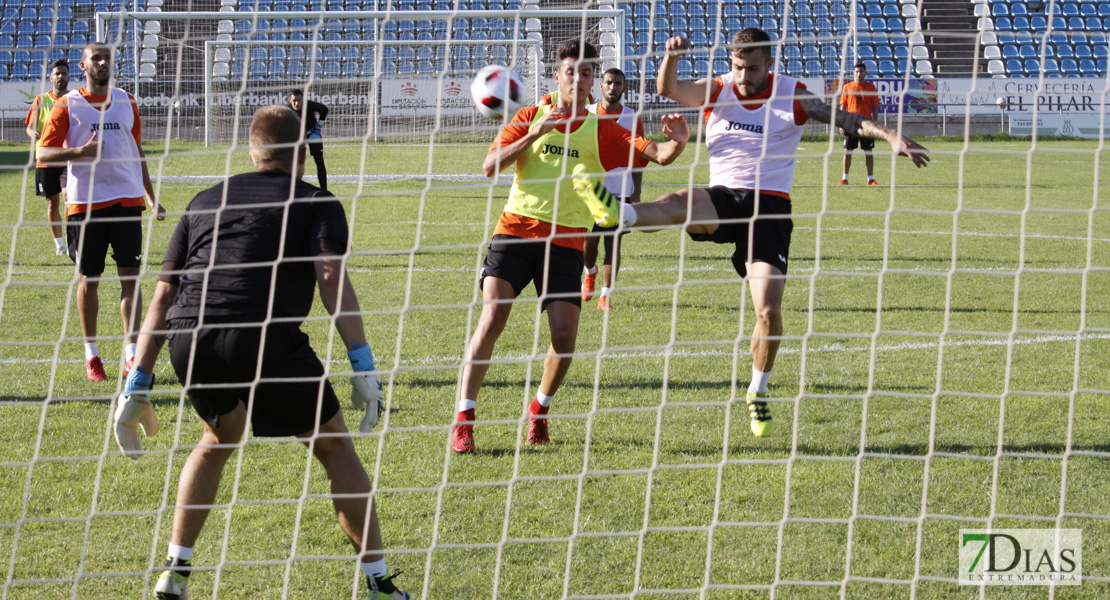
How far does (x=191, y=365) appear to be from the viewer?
3145mm

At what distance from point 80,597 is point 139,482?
98cm

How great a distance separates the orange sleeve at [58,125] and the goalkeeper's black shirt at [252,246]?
3.31 m

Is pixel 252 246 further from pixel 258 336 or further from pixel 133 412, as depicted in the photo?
pixel 133 412

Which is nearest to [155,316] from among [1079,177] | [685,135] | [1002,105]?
[685,135]

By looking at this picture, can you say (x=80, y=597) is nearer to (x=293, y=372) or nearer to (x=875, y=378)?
(x=293, y=372)

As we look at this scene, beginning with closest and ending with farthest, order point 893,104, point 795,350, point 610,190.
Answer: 1. point 795,350
2. point 610,190
3. point 893,104

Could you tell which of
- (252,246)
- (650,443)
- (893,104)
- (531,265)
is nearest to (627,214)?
(531,265)

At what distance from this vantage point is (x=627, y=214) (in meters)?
4.61

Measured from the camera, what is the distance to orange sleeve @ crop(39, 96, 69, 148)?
19.6ft

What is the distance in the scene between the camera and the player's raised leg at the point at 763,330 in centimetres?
467

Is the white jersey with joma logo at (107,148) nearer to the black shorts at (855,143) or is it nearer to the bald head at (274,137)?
the bald head at (274,137)

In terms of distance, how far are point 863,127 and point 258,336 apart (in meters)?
2.97

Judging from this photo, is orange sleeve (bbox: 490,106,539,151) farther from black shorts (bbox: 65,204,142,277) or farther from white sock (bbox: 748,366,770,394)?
black shorts (bbox: 65,204,142,277)

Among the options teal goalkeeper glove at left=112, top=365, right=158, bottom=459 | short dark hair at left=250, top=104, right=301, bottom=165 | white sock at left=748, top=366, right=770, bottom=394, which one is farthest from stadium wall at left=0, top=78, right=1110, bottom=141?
teal goalkeeper glove at left=112, top=365, right=158, bottom=459
